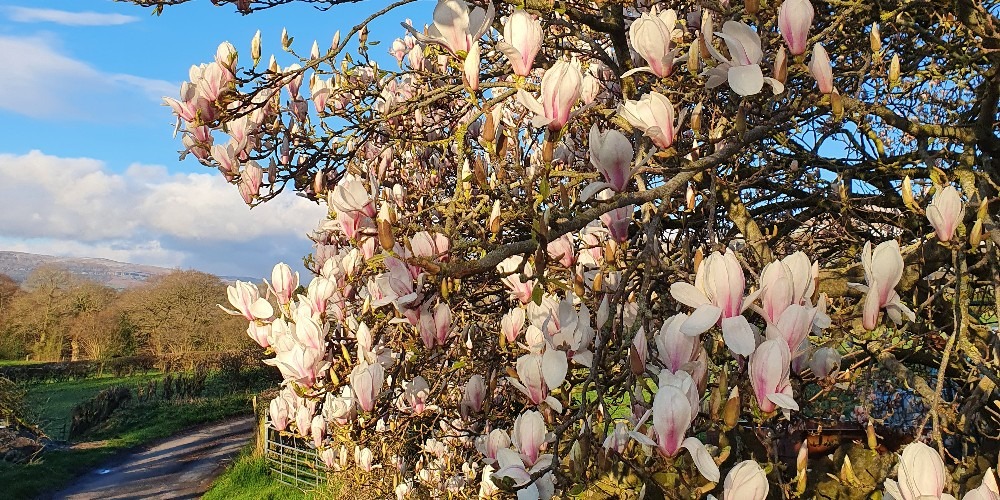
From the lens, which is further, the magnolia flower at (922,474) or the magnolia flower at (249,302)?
the magnolia flower at (249,302)

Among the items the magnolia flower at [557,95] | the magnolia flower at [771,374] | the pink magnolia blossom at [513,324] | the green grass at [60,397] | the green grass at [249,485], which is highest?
the magnolia flower at [557,95]

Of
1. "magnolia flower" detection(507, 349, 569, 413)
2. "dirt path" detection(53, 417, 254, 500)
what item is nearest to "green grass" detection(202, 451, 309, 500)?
"dirt path" detection(53, 417, 254, 500)

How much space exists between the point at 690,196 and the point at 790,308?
87 centimetres

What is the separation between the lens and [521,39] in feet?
5.07

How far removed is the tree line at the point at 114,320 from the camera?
25250 mm

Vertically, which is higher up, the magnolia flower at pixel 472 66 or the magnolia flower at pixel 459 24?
the magnolia flower at pixel 459 24

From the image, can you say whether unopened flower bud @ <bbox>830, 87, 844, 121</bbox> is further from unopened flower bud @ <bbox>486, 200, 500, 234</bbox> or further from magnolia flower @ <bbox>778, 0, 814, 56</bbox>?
unopened flower bud @ <bbox>486, 200, 500, 234</bbox>

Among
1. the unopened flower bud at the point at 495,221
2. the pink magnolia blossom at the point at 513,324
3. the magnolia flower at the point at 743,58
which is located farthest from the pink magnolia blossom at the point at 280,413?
the magnolia flower at the point at 743,58

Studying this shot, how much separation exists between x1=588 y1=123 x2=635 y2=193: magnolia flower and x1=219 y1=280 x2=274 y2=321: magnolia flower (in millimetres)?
1358

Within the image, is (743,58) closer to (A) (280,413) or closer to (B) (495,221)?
(B) (495,221)

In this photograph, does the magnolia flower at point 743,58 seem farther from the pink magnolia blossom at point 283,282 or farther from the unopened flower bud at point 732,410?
the pink magnolia blossom at point 283,282

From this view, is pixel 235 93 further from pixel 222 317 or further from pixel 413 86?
pixel 222 317

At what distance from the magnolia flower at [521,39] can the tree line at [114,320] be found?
24222mm

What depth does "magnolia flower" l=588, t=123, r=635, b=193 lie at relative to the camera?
4.58ft
